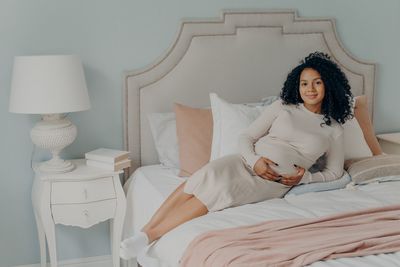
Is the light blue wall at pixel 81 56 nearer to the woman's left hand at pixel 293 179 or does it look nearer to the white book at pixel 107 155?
the white book at pixel 107 155

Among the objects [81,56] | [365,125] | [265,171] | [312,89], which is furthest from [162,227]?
[365,125]

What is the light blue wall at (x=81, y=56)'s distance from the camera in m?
3.14

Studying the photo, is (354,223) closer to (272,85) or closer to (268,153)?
(268,153)

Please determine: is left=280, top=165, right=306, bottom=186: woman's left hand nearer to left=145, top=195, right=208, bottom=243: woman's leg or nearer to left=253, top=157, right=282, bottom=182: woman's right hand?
left=253, top=157, right=282, bottom=182: woman's right hand

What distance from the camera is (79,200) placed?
295 cm

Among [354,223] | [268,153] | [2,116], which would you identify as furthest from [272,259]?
[2,116]

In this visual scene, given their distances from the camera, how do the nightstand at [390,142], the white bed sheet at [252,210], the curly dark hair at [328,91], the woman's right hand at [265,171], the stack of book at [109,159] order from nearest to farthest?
1. the white bed sheet at [252,210]
2. the woman's right hand at [265,171]
3. the curly dark hair at [328,91]
4. the stack of book at [109,159]
5. the nightstand at [390,142]

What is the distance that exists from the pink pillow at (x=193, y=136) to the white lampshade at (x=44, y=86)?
512mm

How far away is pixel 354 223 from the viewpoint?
224 cm

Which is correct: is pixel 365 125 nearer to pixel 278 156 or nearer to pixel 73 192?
pixel 278 156

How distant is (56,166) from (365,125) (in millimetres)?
1597

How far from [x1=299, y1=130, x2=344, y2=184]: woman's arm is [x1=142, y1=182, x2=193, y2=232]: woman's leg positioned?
0.58 meters

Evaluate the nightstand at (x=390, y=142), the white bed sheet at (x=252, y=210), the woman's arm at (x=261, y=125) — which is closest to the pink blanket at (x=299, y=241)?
the white bed sheet at (x=252, y=210)

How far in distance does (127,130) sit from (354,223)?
4.83 feet
